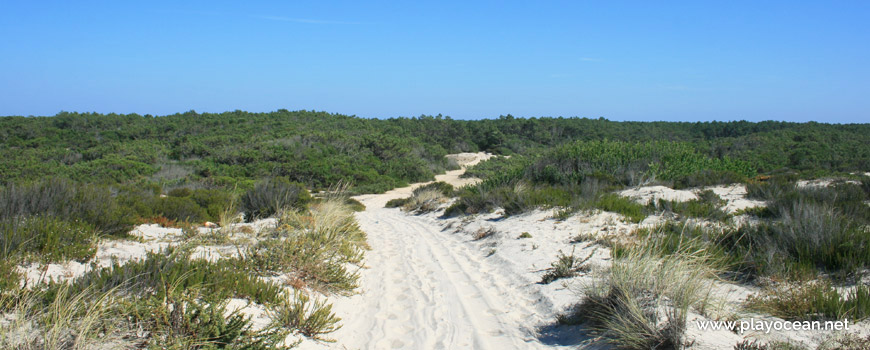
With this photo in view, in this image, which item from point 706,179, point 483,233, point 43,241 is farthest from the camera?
point 706,179

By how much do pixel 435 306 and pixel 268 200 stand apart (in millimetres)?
7115

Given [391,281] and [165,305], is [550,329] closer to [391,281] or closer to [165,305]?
[391,281]

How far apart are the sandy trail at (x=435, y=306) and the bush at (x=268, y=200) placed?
11.5 feet

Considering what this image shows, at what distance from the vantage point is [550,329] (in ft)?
14.0

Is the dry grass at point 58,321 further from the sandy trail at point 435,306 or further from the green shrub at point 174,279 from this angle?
the sandy trail at point 435,306

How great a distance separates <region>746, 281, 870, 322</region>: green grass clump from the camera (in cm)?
344

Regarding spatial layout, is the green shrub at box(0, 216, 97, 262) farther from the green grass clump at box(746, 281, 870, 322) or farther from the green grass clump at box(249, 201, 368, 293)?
the green grass clump at box(746, 281, 870, 322)

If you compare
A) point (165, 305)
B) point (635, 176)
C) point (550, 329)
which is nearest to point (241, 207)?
point (165, 305)

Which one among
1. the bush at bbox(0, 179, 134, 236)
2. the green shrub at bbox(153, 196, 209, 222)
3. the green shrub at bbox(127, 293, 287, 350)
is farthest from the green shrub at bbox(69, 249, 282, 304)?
the green shrub at bbox(153, 196, 209, 222)

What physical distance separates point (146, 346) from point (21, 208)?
4786mm

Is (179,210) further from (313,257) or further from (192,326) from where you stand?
(192,326)

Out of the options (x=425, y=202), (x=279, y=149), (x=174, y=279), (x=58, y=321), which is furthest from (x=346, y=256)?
(x=279, y=149)

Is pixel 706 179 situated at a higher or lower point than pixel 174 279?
lower

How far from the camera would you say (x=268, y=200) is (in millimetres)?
11086
